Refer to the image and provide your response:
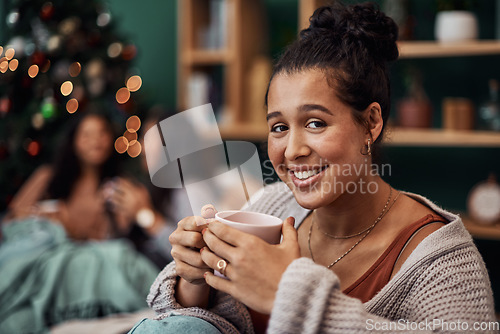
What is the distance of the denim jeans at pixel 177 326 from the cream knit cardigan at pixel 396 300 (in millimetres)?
32

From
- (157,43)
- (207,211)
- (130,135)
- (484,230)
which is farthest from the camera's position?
(157,43)

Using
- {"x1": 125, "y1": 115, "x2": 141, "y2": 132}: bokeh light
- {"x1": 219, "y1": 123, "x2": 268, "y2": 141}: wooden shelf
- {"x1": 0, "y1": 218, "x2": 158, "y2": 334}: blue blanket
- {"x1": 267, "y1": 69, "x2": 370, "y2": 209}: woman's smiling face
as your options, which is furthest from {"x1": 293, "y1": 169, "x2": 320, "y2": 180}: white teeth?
{"x1": 125, "y1": 115, "x2": 141, "y2": 132}: bokeh light

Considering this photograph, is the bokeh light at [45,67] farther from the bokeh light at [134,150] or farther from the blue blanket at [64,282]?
the blue blanket at [64,282]

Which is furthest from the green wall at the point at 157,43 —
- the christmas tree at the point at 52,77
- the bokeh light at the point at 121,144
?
the bokeh light at the point at 121,144

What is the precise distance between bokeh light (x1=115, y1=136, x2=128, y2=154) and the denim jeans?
2.28 m

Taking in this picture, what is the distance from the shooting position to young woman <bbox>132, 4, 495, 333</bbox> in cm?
88

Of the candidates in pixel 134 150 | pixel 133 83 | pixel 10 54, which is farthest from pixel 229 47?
pixel 10 54

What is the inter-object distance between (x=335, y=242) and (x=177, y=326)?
1.40 ft

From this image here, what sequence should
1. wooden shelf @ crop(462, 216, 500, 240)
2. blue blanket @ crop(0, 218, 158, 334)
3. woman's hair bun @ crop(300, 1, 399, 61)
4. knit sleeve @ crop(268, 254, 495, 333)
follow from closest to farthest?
knit sleeve @ crop(268, 254, 495, 333) < woman's hair bun @ crop(300, 1, 399, 61) < blue blanket @ crop(0, 218, 158, 334) < wooden shelf @ crop(462, 216, 500, 240)

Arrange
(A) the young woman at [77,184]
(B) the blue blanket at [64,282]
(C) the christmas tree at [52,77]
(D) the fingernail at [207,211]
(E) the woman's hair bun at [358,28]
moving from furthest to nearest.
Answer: (C) the christmas tree at [52,77] → (A) the young woman at [77,184] → (B) the blue blanket at [64,282] → (E) the woman's hair bun at [358,28] → (D) the fingernail at [207,211]

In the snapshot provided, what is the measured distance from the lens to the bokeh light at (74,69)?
323 centimetres

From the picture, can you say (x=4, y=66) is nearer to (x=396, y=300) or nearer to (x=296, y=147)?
(x=296, y=147)

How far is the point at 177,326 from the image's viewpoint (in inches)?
41.2

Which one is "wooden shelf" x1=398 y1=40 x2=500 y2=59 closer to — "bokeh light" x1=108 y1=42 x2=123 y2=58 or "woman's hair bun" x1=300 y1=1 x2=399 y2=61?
"woman's hair bun" x1=300 y1=1 x2=399 y2=61
